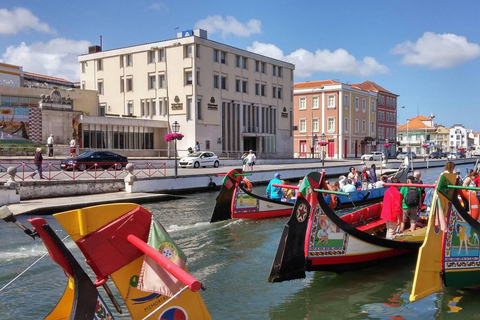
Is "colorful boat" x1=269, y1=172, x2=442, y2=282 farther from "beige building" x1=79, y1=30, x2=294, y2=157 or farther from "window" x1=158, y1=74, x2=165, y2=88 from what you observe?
"window" x1=158, y1=74, x2=165, y2=88

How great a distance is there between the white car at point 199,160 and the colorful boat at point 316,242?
91.1 feet

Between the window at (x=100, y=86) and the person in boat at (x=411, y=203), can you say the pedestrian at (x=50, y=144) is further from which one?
the person in boat at (x=411, y=203)

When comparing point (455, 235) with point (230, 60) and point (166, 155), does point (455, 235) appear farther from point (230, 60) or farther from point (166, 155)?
point (230, 60)

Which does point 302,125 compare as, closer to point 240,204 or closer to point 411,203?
point 240,204

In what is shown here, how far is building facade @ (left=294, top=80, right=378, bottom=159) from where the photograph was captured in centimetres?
6750

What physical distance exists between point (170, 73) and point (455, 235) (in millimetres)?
41494

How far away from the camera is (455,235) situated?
861 centimetres

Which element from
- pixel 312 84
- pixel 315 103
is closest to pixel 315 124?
pixel 315 103

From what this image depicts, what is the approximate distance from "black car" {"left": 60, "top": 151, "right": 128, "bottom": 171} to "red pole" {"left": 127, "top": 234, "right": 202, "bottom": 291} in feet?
76.6

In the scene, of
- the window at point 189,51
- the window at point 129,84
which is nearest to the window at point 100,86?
the window at point 129,84

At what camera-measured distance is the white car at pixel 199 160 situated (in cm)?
3736

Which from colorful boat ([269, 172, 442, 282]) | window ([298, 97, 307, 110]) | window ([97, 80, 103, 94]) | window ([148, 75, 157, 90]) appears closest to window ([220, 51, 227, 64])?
window ([148, 75, 157, 90])

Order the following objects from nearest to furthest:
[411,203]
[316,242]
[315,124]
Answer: [316,242] → [411,203] → [315,124]

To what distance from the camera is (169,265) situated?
4.05m
